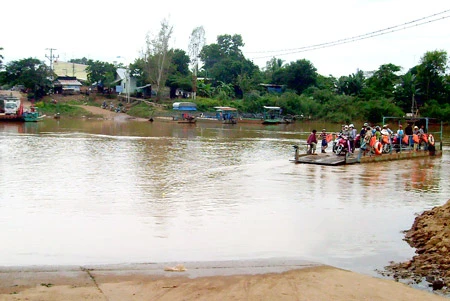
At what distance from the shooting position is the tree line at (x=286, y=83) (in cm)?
6284

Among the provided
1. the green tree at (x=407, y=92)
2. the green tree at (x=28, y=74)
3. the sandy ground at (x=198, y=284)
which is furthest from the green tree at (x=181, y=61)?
the sandy ground at (x=198, y=284)

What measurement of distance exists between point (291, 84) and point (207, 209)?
67650mm

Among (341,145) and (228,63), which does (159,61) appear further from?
(341,145)

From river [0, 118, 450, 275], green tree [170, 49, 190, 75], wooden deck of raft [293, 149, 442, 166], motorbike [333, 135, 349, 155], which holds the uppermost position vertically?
green tree [170, 49, 190, 75]

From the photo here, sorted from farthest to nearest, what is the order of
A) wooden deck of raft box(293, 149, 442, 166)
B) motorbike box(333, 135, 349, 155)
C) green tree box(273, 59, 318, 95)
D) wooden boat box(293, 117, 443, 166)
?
green tree box(273, 59, 318, 95) → motorbike box(333, 135, 349, 155) → wooden boat box(293, 117, 443, 166) → wooden deck of raft box(293, 149, 442, 166)

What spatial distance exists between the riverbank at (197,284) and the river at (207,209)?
0.99 meters

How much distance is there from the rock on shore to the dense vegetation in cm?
5199

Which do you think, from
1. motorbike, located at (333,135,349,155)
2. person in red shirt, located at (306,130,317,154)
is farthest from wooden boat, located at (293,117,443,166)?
person in red shirt, located at (306,130,317,154)

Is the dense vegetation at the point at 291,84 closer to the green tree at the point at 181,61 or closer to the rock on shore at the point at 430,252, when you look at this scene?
the green tree at the point at 181,61

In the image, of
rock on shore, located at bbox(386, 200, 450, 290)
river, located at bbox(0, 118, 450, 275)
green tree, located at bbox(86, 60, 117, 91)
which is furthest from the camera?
green tree, located at bbox(86, 60, 117, 91)

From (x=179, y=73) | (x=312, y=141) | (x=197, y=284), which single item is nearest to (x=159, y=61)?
(x=179, y=73)

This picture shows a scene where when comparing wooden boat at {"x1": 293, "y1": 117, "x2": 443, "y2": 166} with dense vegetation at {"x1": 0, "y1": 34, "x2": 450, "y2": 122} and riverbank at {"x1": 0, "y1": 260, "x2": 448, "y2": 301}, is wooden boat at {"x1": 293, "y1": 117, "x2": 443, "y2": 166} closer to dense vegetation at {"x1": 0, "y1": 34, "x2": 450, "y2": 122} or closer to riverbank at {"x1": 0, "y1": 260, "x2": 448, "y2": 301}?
riverbank at {"x1": 0, "y1": 260, "x2": 448, "y2": 301}

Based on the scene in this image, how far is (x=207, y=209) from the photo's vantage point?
1325 centimetres

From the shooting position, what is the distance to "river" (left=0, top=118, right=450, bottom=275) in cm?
948
